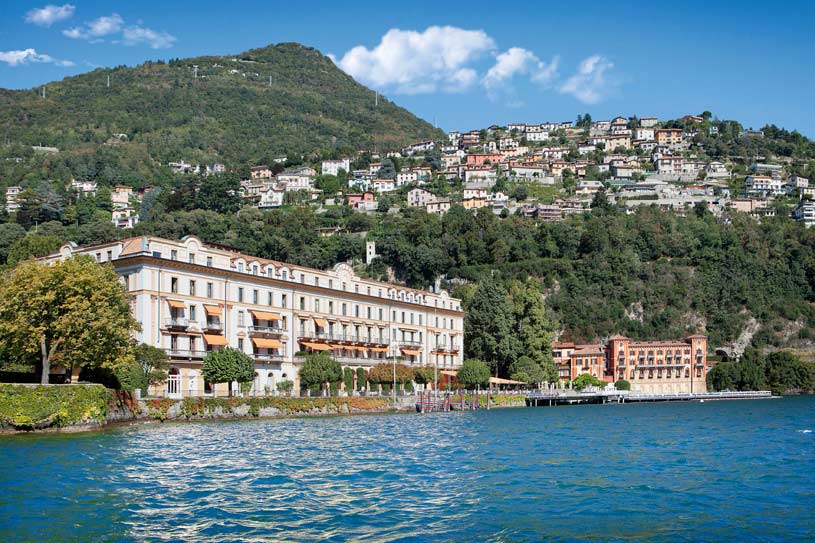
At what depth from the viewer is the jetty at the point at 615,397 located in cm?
10612

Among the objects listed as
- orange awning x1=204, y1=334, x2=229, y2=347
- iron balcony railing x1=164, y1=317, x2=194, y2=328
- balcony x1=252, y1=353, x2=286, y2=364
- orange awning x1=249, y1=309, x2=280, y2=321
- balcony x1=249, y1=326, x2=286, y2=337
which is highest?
orange awning x1=249, y1=309, x2=280, y2=321

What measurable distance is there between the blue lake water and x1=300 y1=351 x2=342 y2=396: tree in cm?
2494

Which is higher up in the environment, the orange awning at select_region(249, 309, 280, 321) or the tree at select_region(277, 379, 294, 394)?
the orange awning at select_region(249, 309, 280, 321)

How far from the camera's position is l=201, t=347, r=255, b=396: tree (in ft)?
209

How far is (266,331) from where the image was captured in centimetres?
7475

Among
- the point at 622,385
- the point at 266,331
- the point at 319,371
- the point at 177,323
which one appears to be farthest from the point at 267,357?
the point at 622,385

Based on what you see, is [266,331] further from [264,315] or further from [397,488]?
[397,488]

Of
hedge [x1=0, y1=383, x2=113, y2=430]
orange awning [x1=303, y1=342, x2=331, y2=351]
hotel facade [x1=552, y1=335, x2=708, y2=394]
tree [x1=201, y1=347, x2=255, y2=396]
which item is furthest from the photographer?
hotel facade [x1=552, y1=335, x2=708, y2=394]

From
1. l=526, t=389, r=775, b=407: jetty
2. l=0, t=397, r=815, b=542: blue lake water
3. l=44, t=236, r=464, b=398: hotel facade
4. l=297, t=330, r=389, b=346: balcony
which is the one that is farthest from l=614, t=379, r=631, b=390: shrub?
l=0, t=397, r=815, b=542: blue lake water

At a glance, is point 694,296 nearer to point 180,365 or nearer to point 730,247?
point 730,247

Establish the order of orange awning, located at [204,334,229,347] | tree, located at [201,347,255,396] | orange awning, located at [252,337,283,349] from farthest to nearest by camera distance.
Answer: orange awning, located at [252,337,283,349], orange awning, located at [204,334,229,347], tree, located at [201,347,255,396]

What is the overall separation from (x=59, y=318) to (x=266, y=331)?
2676 cm

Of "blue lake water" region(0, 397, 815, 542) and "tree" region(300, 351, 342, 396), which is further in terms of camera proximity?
"tree" region(300, 351, 342, 396)

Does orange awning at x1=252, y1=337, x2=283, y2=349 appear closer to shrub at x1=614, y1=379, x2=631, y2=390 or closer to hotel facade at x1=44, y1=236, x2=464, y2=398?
hotel facade at x1=44, y1=236, x2=464, y2=398
